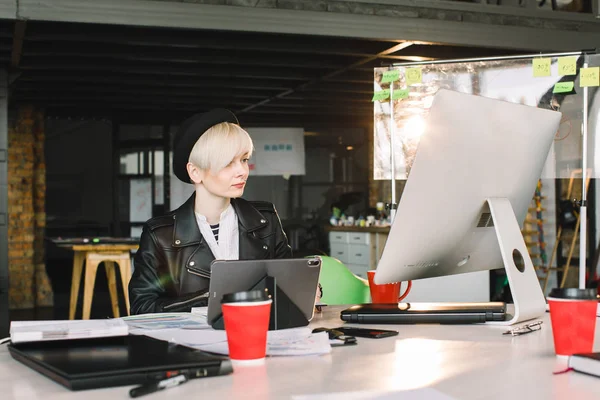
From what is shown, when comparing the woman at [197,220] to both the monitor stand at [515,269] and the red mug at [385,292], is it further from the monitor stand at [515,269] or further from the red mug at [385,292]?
the monitor stand at [515,269]

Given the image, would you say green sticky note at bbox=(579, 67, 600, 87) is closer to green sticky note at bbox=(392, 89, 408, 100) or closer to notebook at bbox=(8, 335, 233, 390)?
green sticky note at bbox=(392, 89, 408, 100)

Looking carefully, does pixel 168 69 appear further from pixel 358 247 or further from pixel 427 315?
pixel 427 315

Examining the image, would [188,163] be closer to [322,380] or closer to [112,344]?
[112,344]

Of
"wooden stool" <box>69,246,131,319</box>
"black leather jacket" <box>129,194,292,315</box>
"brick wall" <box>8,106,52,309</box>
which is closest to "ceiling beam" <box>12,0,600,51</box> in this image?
"wooden stool" <box>69,246,131,319</box>

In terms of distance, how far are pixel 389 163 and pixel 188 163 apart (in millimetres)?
2291

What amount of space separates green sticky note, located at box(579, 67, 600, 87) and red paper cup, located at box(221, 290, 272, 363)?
320 cm

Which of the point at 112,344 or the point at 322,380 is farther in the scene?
the point at 112,344

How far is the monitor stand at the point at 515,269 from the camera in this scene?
183cm

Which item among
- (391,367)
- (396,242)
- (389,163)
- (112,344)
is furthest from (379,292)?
(389,163)

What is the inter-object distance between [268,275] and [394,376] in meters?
0.50

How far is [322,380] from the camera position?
49.6 inches

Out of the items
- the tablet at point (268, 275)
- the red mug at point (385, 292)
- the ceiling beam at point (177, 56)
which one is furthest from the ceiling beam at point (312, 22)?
the tablet at point (268, 275)

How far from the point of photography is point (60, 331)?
151 cm

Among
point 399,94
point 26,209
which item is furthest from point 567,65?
point 26,209
